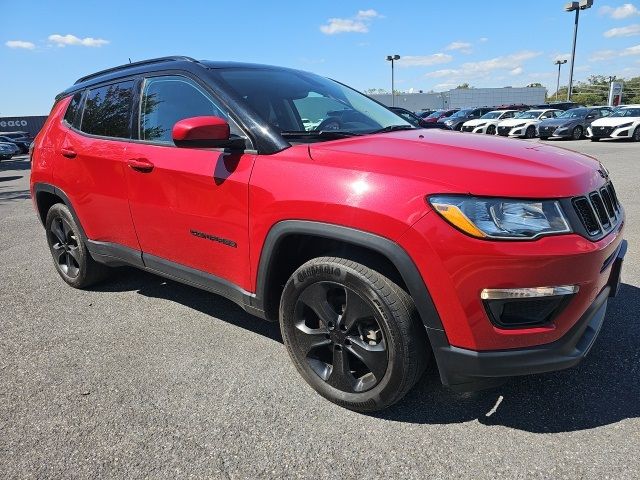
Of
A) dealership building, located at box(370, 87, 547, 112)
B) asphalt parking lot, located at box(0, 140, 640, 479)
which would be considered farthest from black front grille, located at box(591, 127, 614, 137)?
dealership building, located at box(370, 87, 547, 112)

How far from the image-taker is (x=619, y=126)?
1797cm

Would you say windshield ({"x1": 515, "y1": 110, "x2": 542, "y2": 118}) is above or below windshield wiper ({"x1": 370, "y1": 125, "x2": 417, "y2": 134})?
below

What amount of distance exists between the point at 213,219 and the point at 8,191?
11.3 metres

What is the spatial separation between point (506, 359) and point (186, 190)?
1.89 m

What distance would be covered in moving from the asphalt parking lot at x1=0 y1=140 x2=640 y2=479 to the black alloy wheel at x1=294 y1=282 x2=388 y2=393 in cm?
18

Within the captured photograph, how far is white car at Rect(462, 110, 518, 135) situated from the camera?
24.7 meters

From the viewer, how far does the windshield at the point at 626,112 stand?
18498mm

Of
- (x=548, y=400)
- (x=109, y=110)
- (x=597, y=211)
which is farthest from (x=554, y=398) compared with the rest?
(x=109, y=110)

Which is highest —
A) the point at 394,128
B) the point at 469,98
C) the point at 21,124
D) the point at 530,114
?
the point at 394,128

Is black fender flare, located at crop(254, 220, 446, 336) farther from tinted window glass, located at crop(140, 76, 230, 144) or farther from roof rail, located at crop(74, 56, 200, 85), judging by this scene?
roof rail, located at crop(74, 56, 200, 85)

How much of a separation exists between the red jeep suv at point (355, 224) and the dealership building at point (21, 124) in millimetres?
44481

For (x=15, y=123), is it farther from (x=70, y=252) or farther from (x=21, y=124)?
(x=70, y=252)

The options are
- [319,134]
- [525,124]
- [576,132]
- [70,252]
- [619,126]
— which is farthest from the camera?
[525,124]

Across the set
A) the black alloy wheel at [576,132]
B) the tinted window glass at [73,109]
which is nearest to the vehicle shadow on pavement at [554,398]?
the tinted window glass at [73,109]
